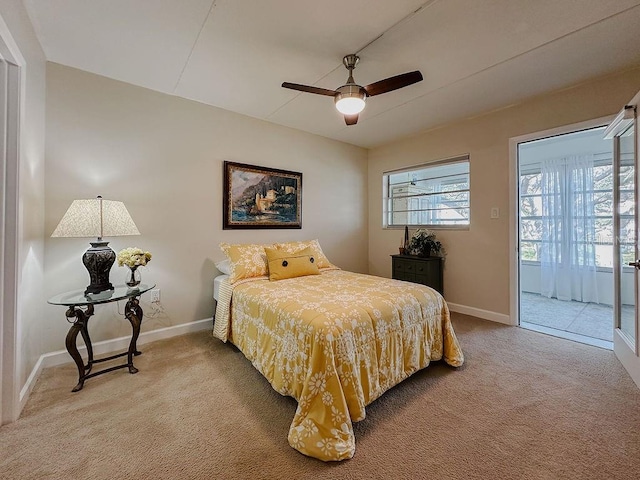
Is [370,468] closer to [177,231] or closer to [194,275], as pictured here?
[194,275]

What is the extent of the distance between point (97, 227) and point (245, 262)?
3.95 ft

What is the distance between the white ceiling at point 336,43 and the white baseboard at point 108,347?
245 cm

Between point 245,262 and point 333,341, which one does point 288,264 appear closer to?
point 245,262

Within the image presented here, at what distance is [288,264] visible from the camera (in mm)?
2781

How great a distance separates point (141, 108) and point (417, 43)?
8.48 ft

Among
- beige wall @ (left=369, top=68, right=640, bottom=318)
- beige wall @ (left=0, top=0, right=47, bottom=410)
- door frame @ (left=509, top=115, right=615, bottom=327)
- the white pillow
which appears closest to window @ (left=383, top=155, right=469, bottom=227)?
beige wall @ (left=369, top=68, right=640, bottom=318)

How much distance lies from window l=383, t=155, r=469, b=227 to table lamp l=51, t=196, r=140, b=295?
143 inches

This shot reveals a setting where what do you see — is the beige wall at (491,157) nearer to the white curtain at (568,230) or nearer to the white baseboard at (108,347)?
the white curtain at (568,230)

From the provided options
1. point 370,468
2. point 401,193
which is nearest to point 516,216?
point 401,193

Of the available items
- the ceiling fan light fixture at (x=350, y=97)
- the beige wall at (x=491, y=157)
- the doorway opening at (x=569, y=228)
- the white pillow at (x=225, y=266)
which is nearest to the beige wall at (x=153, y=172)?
the white pillow at (x=225, y=266)

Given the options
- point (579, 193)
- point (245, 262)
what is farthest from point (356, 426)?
point (579, 193)

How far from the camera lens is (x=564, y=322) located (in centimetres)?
331

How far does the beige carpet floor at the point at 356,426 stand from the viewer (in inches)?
51.2

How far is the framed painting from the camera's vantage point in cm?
321
